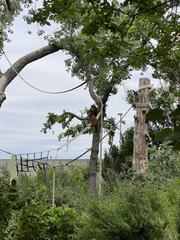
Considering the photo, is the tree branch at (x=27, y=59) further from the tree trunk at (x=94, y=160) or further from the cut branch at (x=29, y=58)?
the tree trunk at (x=94, y=160)

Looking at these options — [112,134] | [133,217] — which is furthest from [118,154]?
[133,217]

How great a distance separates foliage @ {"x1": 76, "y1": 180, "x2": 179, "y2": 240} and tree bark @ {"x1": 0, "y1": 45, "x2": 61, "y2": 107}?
23.5 feet

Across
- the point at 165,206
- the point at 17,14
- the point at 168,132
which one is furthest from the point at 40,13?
the point at 17,14

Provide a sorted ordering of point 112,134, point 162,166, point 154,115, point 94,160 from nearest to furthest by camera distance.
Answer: point 154,115
point 162,166
point 94,160
point 112,134

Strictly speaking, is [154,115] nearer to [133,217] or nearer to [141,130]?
[133,217]

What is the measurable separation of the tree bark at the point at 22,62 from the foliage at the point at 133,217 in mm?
7174

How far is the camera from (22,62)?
1230cm

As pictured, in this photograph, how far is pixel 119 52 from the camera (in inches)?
68.7

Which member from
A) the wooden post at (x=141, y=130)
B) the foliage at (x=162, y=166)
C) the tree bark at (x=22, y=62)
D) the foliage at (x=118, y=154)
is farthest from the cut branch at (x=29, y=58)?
the foliage at (x=118, y=154)

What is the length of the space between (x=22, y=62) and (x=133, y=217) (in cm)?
803

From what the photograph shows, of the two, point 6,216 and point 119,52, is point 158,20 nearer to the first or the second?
point 119,52

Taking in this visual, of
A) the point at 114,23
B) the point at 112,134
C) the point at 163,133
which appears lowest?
the point at 163,133

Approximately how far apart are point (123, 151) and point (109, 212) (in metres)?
9.97

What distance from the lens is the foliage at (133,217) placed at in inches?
186
